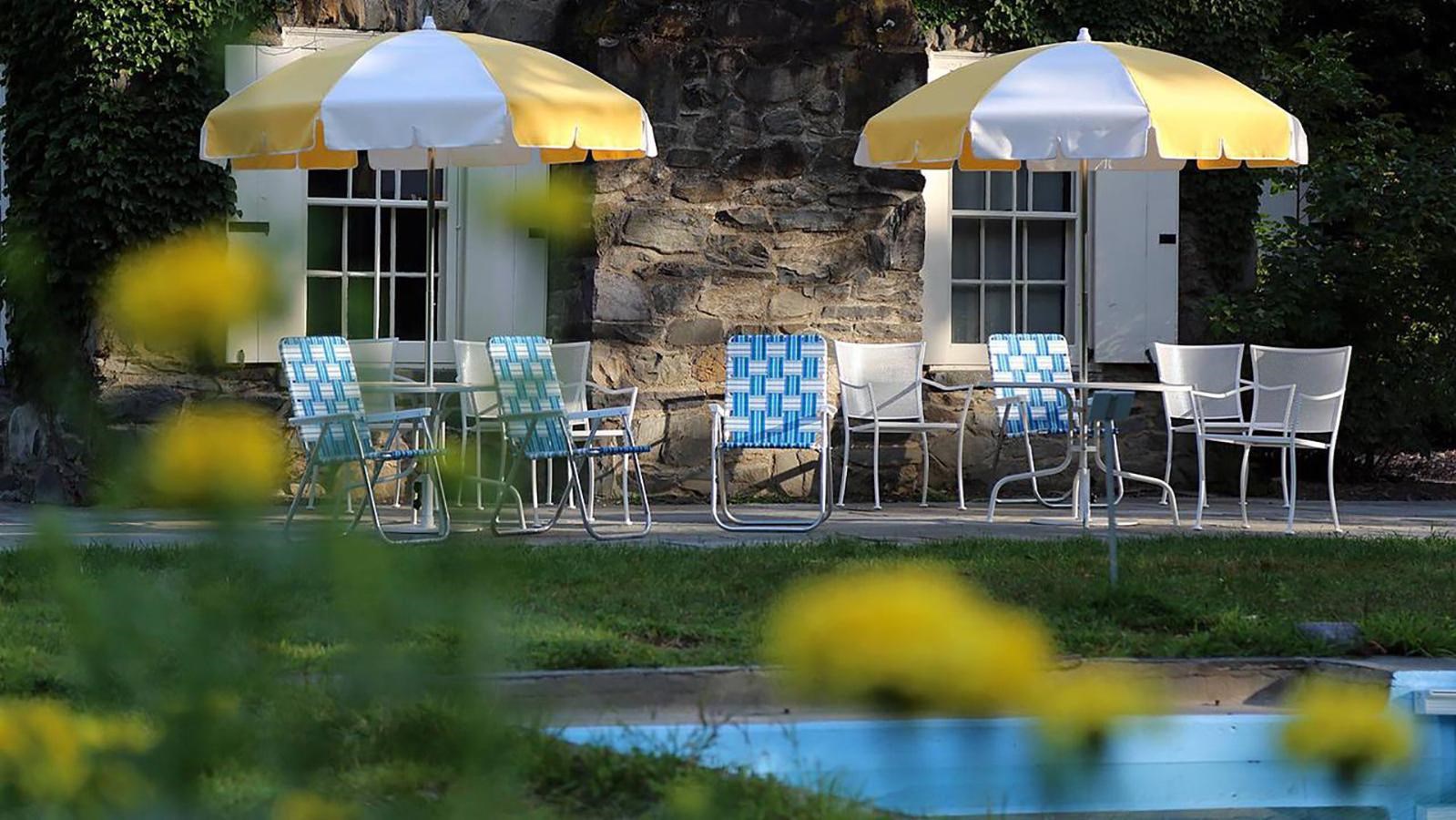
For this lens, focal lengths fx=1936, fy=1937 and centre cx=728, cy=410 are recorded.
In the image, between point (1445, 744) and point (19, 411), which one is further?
point (19, 411)

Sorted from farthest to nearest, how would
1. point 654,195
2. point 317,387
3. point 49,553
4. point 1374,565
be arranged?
point 654,195, point 317,387, point 1374,565, point 49,553

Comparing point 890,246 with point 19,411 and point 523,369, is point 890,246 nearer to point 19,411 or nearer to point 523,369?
point 19,411

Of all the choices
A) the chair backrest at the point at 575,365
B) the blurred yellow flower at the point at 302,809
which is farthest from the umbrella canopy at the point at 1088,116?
the blurred yellow flower at the point at 302,809

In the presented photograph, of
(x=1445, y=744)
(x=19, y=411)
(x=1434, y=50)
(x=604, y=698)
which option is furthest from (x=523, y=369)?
(x=1434, y=50)

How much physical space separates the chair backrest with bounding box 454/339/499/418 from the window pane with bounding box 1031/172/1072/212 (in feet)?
9.56

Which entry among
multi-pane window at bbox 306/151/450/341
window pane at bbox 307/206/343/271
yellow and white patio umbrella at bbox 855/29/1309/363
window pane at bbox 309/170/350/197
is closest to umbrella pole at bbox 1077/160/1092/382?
yellow and white patio umbrella at bbox 855/29/1309/363

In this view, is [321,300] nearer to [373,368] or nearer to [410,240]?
[373,368]

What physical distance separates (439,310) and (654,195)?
1.11 m

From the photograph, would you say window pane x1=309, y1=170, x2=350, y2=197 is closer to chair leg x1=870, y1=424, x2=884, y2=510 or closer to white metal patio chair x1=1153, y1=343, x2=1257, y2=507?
chair leg x1=870, y1=424, x2=884, y2=510

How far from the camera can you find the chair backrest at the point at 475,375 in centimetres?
783

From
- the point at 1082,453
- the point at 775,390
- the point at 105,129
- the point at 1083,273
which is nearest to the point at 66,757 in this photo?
the point at 775,390

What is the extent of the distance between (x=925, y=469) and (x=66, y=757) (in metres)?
7.71

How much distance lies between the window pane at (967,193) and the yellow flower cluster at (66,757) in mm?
8421

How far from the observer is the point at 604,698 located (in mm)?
3824
